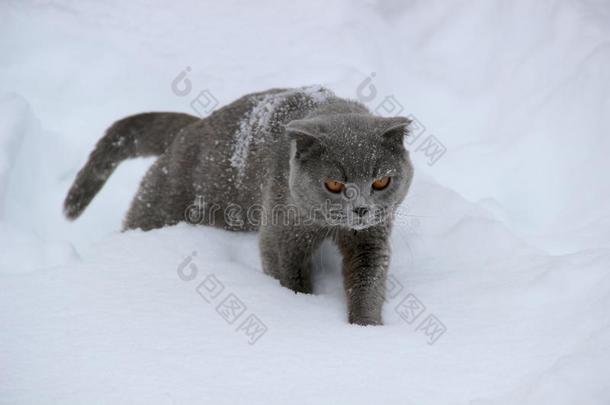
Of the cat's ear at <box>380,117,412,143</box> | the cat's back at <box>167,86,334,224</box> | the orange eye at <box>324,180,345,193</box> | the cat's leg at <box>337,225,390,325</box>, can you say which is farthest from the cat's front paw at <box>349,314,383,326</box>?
the cat's back at <box>167,86,334,224</box>

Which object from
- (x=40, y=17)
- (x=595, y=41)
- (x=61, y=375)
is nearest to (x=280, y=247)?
(x=61, y=375)

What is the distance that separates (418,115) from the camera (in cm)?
456

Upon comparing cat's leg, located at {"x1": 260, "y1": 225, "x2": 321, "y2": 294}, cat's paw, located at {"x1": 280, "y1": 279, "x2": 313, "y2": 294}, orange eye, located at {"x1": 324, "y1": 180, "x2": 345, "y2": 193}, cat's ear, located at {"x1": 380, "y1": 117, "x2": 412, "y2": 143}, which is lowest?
cat's paw, located at {"x1": 280, "y1": 279, "x2": 313, "y2": 294}

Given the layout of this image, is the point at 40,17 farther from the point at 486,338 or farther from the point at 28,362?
the point at 486,338

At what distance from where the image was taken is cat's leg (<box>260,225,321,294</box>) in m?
3.16

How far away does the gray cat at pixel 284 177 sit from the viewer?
110 inches

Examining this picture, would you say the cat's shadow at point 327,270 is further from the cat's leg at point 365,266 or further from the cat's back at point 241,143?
the cat's back at point 241,143

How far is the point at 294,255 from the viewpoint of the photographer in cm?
317

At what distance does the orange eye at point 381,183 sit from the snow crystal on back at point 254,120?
0.91m

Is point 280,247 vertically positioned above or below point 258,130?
below

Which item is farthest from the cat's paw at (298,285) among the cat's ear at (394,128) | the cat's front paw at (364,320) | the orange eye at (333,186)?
the cat's ear at (394,128)

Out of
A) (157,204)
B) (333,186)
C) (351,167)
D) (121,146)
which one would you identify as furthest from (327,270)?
(121,146)

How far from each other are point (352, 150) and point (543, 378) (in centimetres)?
121

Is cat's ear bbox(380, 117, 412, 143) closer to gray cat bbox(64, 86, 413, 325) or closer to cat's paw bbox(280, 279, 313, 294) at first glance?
gray cat bbox(64, 86, 413, 325)
